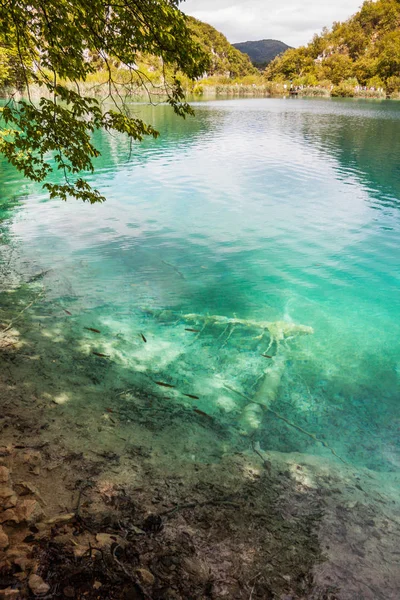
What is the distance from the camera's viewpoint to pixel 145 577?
338cm

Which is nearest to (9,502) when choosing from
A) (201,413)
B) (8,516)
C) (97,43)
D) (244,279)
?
(8,516)

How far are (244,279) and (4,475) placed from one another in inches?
451

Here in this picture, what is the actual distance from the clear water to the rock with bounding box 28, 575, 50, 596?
426 centimetres

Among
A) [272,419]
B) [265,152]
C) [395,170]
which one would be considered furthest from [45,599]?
[265,152]

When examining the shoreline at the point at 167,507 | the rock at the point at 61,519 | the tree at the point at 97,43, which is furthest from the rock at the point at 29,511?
the tree at the point at 97,43

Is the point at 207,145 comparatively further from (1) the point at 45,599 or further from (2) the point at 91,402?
(1) the point at 45,599

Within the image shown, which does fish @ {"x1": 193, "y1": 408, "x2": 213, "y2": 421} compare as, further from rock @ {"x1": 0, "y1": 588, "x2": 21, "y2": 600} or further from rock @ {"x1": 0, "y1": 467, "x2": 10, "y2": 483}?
rock @ {"x1": 0, "y1": 588, "x2": 21, "y2": 600}

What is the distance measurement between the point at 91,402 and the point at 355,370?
263 inches

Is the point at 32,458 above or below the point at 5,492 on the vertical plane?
below

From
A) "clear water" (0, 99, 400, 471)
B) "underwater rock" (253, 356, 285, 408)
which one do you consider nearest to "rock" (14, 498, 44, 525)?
"clear water" (0, 99, 400, 471)

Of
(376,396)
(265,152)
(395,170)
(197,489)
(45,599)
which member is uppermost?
(265,152)

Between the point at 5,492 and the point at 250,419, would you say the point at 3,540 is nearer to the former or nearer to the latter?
the point at 5,492

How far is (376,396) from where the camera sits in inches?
321

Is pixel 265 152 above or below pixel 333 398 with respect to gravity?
above
